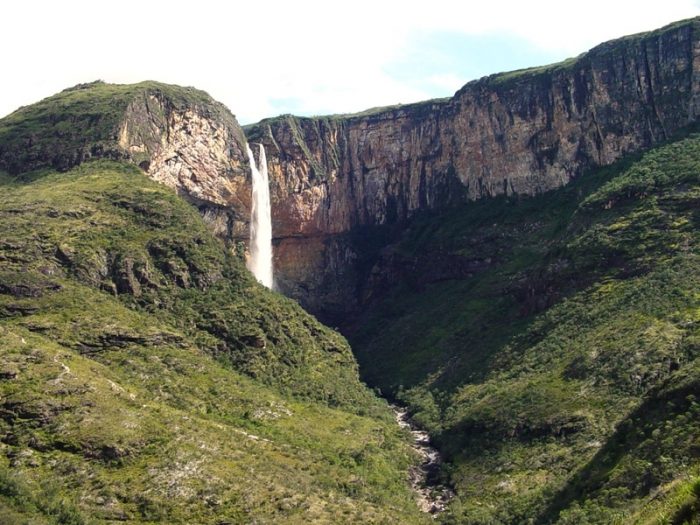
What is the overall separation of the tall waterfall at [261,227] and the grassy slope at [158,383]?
2852cm

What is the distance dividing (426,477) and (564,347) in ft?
79.0

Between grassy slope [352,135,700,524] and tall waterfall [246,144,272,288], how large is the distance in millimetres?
21619

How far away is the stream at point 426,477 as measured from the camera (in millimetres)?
72875

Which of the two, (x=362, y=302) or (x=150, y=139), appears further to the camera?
(x=362, y=302)

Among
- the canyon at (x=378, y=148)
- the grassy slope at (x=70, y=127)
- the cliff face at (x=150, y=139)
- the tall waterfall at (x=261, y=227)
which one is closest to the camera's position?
the grassy slope at (x=70, y=127)

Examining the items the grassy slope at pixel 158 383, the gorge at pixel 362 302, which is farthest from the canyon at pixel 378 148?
the grassy slope at pixel 158 383

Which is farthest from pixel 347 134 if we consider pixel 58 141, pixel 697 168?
pixel 697 168

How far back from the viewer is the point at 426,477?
80125 mm

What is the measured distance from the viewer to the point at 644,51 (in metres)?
130

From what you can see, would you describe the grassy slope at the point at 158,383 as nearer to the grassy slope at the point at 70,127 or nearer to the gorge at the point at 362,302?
the gorge at the point at 362,302

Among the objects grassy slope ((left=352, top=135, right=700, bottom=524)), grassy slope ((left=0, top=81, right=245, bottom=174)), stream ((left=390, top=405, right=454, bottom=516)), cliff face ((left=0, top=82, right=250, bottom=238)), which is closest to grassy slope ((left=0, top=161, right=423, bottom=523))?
stream ((left=390, top=405, right=454, bottom=516))

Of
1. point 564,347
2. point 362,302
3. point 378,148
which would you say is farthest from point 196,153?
point 564,347

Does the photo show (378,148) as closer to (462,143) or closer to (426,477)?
(462,143)

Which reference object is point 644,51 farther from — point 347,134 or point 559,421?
point 559,421
